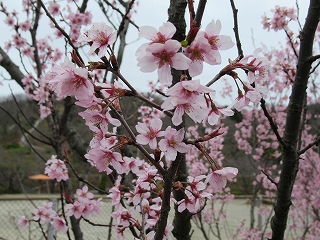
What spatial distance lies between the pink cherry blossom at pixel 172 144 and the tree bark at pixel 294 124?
801 millimetres

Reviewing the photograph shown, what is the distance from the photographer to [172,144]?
748mm

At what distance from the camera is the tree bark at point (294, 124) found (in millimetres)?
1354

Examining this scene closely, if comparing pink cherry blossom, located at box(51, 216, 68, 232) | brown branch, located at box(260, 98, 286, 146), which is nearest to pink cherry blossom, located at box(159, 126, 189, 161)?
brown branch, located at box(260, 98, 286, 146)

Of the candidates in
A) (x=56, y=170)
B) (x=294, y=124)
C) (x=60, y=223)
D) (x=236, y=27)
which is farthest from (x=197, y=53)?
(x=56, y=170)

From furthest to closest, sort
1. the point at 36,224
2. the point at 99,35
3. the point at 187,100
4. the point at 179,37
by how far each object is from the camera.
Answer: the point at 36,224 < the point at 179,37 < the point at 99,35 < the point at 187,100

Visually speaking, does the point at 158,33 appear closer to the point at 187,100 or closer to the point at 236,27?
the point at 187,100

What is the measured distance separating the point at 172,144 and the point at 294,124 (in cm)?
88

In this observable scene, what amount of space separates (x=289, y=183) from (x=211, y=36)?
0.95m

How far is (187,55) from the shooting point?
0.67 metres

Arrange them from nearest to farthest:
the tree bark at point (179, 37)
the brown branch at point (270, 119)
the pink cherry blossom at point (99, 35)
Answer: the pink cherry blossom at point (99, 35) → the brown branch at point (270, 119) → the tree bark at point (179, 37)

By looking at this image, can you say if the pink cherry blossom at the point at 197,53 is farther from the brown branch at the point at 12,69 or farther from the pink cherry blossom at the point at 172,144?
the brown branch at the point at 12,69

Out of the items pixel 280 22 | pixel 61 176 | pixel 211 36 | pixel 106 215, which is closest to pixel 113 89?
pixel 211 36

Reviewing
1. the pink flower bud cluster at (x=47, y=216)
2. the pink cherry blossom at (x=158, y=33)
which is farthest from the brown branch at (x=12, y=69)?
the pink cherry blossom at (x=158, y=33)

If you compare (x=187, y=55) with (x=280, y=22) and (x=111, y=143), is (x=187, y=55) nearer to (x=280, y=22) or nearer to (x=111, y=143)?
(x=111, y=143)
